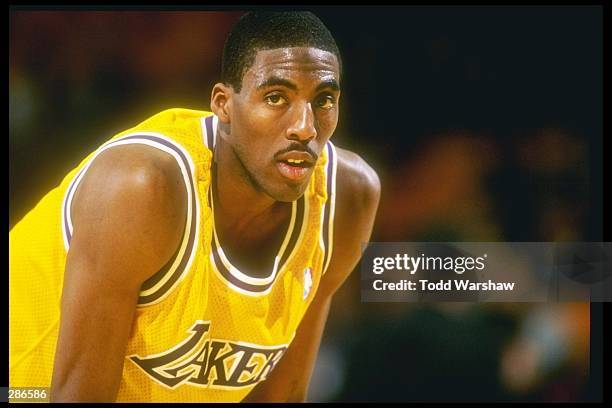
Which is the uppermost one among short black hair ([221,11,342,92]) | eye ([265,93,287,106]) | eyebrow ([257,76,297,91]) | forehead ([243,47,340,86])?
short black hair ([221,11,342,92])

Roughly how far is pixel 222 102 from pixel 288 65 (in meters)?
0.25

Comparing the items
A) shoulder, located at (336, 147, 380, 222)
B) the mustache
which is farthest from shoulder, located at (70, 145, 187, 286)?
shoulder, located at (336, 147, 380, 222)

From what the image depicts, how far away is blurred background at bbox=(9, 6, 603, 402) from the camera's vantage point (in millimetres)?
2977

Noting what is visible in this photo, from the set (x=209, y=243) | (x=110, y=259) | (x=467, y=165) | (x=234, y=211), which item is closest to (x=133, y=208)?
(x=110, y=259)

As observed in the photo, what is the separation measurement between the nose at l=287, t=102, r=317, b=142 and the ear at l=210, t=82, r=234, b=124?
206 millimetres

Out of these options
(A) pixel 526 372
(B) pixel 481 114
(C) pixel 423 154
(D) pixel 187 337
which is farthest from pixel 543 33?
(D) pixel 187 337

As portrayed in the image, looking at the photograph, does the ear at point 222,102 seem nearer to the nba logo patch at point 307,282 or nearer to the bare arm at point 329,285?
the bare arm at point 329,285

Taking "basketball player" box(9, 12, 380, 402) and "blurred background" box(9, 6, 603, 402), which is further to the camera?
"blurred background" box(9, 6, 603, 402)

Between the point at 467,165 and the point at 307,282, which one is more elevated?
the point at 467,165

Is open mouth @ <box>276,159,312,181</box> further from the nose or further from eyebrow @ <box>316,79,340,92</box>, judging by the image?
eyebrow @ <box>316,79,340,92</box>

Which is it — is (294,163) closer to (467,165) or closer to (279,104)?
(279,104)

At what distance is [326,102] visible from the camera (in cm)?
250

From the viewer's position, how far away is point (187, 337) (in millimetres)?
2430

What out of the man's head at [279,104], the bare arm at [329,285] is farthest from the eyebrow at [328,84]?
the bare arm at [329,285]
